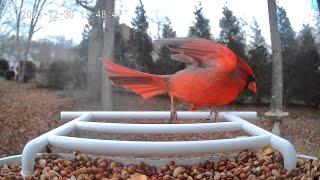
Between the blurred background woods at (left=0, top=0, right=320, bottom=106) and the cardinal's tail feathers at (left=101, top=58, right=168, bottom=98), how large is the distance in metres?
1.00

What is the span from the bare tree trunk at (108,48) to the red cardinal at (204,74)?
128 cm

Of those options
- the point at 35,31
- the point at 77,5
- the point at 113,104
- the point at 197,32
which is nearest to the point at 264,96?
the point at 197,32

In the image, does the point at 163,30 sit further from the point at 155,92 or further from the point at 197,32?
the point at 155,92

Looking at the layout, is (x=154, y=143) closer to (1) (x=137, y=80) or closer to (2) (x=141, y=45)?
(1) (x=137, y=80)

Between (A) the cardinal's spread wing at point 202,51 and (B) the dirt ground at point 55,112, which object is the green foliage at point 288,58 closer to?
(B) the dirt ground at point 55,112

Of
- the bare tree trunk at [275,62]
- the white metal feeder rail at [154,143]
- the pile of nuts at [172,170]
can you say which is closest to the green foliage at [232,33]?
the bare tree trunk at [275,62]

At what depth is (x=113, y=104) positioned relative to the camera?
7.84 feet

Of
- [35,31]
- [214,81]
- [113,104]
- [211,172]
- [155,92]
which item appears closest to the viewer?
[211,172]

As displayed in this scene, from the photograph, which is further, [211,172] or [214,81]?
[214,81]

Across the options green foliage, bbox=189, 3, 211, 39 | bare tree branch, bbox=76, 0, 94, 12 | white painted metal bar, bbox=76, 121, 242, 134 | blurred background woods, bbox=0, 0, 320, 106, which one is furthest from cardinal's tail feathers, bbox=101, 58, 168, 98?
bare tree branch, bbox=76, 0, 94, 12

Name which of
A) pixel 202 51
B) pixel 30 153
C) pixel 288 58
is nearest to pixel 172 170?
pixel 30 153

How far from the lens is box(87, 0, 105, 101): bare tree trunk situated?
2.19 meters

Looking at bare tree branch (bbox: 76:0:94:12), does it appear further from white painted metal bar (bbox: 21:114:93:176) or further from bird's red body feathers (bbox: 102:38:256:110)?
white painted metal bar (bbox: 21:114:93:176)

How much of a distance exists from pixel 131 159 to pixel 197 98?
30 centimetres
